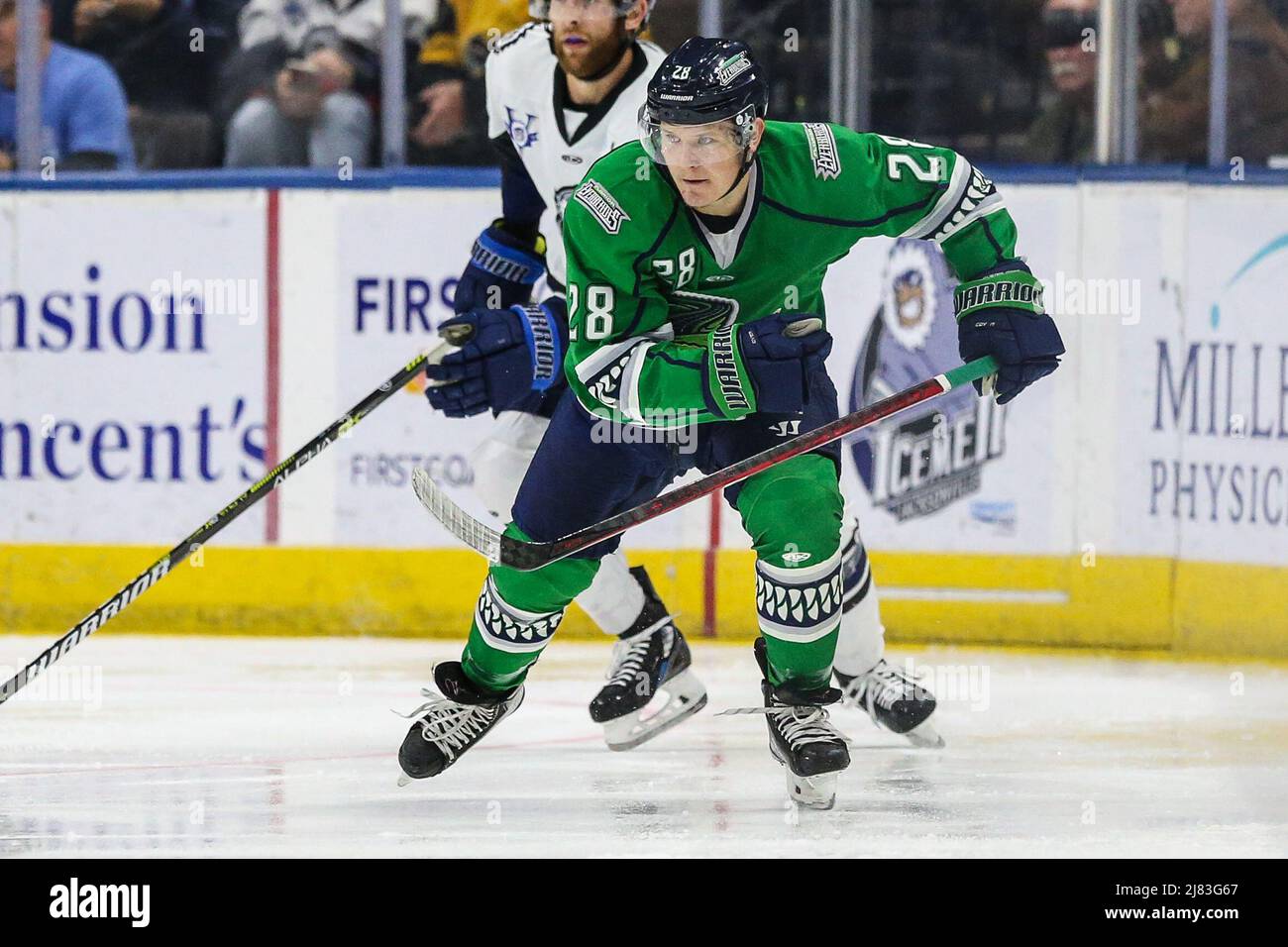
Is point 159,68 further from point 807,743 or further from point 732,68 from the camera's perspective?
point 807,743

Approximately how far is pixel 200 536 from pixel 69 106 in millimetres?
2317

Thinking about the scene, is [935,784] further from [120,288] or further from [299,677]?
[120,288]

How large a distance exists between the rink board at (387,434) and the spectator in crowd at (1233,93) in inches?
7.2

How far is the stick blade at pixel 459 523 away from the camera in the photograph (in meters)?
3.57

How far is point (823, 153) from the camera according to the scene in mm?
3492

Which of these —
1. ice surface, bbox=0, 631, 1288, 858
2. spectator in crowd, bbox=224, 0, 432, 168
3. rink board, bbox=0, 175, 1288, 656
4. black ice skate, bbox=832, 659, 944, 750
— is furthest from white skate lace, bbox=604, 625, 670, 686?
spectator in crowd, bbox=224, 0, 432, 168

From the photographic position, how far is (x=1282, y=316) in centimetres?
A: 536

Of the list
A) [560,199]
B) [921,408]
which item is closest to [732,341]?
[560,199]

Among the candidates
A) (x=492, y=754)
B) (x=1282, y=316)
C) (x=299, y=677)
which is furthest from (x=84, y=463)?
(x=1282, y=316)

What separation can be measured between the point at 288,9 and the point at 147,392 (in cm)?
108

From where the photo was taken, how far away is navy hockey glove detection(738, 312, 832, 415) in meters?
3.24

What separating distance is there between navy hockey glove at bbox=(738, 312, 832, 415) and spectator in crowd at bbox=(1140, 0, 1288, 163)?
2646mm

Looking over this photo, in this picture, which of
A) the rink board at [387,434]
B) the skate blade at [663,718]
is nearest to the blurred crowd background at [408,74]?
the rink board at [387,434]
